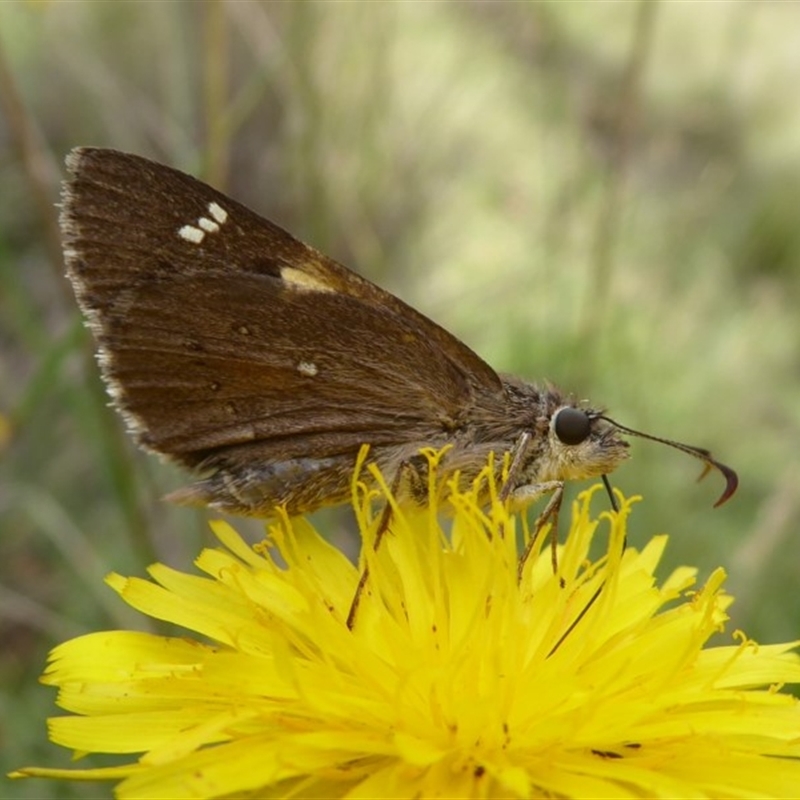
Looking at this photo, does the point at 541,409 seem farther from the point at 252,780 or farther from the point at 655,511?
the point at 655,511

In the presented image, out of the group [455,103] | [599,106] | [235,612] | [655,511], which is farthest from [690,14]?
[235,612]

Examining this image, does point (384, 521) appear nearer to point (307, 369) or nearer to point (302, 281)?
point (307, 369)

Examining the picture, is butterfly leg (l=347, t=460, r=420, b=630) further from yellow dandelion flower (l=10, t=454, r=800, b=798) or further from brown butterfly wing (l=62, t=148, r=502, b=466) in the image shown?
brown butterfly wing (l=62, t=148, r=502, b=466)

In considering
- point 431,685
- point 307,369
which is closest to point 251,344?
point 307,369

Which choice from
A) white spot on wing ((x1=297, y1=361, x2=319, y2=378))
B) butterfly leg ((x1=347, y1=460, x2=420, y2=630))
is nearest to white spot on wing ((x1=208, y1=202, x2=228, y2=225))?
white spot on wing ((x1=297, y1=361, x2=319, y2=378))

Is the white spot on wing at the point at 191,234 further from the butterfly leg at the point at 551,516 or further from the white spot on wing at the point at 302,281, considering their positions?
the butterfly leg at the point at 551,516
